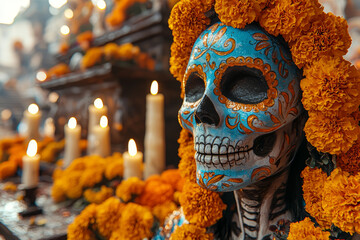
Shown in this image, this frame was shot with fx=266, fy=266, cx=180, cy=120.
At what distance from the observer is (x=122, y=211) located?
3.21 ft

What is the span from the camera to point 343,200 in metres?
0.58

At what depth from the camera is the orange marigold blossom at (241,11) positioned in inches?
25.7

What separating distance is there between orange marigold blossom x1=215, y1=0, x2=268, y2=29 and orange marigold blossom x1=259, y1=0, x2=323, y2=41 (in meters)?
0.03

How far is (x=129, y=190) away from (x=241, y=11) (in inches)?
29.6

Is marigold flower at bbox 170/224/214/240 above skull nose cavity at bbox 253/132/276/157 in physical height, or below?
below

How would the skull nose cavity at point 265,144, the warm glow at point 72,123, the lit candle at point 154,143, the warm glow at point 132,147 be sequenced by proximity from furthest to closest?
1. the warm glow at point 72,123
2. the lit candle at point 154,143
3. the warm glow at point 132,147
4. the skull nose cavity at point 265,144

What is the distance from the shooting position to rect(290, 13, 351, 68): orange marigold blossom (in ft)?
2.06

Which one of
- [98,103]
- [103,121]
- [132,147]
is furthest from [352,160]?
[98,103]

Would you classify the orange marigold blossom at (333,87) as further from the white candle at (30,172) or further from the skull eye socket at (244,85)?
the white candle at (30,172)

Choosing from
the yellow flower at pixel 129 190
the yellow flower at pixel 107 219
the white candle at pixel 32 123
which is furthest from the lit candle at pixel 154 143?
the white candle at pixel 32 123

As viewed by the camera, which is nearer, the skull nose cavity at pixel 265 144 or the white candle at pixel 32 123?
the skull nose cavity at pixel 265 144

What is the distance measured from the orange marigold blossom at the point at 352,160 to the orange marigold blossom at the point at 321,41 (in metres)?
0.23

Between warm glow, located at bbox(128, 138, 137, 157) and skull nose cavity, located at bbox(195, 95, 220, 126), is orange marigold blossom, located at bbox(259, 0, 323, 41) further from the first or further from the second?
warm glow, located at bbox(128, 138, 137, 157)

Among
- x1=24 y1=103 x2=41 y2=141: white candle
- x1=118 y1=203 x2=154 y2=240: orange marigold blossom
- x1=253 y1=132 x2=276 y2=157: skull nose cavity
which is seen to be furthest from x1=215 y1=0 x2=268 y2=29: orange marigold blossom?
x1=24 y1=103 x2=41 y2=141: white candle
